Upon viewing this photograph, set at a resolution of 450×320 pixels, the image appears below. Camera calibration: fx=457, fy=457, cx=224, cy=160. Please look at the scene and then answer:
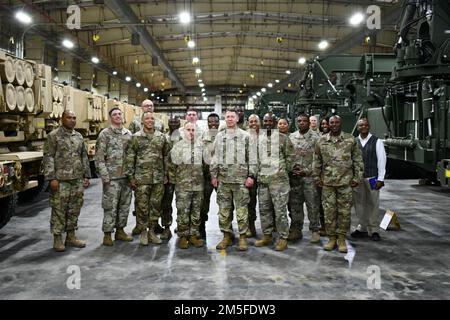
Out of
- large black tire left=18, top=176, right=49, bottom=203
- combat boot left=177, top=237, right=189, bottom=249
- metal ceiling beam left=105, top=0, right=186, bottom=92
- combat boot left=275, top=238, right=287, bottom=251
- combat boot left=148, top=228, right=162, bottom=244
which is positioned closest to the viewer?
combat boot left=275, top=238, right=287, bottom=251

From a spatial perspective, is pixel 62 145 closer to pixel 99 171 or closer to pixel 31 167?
pixel 99 171

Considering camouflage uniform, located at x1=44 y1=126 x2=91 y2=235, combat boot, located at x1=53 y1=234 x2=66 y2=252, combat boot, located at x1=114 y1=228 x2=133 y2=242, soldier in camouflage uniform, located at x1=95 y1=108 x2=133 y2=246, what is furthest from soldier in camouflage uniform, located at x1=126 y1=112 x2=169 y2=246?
combat boot, located at x1=53 y1=234 x2=66 y2=252

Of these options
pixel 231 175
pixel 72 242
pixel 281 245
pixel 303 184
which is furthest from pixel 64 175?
pixel 303 184

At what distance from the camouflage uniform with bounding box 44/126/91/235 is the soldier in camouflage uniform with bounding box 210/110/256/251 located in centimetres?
167

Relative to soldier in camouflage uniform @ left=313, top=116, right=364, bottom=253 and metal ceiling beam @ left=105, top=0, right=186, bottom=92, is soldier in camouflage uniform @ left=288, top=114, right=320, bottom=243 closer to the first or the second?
soldier in camouflage uniform @ left=313, top=116, right=364, bottom=253

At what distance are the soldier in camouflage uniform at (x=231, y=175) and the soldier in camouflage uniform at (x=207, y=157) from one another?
19 cm

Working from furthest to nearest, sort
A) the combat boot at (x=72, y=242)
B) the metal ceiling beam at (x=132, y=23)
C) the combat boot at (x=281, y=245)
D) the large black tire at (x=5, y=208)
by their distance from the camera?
the metal ceiling beam at (x=132, y=23) < the large black tire at (x=5, y=208) < the combat boot at (x=72, y=242) < the combat boot at (x=281, y=245)

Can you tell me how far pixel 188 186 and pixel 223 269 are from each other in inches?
46.0

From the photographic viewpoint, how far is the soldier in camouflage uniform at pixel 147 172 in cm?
551

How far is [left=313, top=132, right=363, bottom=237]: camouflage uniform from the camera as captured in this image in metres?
5.28

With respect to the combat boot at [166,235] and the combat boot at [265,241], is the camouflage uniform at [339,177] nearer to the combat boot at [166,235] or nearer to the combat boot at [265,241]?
the combat boot at [265,241]

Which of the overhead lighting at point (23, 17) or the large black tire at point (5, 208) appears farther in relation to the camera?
the overhead lighting at point (23, 17)

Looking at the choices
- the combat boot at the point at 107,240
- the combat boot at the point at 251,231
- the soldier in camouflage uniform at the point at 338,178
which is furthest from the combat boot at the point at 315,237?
the combat boot at the point at 107,240

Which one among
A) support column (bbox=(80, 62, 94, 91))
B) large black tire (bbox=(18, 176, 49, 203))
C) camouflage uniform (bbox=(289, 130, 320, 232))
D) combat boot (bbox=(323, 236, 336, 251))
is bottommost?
combat boot (bbox=(323, 236, 336, 251))
